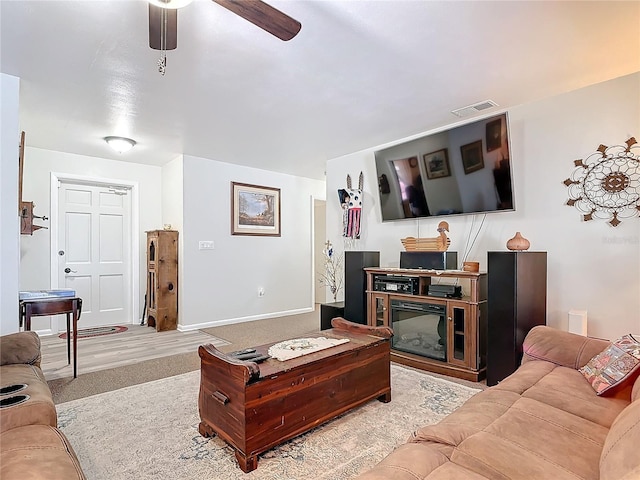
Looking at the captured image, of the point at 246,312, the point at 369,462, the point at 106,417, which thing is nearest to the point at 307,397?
the point at 369,462

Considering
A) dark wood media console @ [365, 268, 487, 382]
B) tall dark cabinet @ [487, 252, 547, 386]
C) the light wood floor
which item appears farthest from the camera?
the light wood floor

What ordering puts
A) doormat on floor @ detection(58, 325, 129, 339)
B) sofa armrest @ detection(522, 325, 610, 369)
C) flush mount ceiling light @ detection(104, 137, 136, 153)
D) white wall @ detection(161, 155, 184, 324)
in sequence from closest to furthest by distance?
sofa armrest @ detection(522, 325, 610, 369), flush mount ceiling light @ detection(104, 137, 136, 153), doormat on floor @ detection(58, 325, 129, 339), white wall @ detection(161, 155, 184, 324)

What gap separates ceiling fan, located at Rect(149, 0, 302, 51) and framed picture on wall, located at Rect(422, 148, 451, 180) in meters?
2.30

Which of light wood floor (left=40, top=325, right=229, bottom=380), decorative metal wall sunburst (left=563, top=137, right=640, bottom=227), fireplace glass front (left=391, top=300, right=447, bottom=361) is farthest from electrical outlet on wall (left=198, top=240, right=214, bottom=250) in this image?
decorative metal wall sunburst (left=563, top=137, right=640, bottom=227)

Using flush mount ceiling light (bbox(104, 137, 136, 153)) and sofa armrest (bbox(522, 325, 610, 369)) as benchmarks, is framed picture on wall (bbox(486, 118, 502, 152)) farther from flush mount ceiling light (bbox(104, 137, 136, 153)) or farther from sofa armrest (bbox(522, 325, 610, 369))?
flush mount ceiling light (bbox(104, 137, 136, 153))

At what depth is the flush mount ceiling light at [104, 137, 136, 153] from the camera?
4.16m

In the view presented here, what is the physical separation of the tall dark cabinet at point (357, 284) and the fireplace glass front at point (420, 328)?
1.25 feet

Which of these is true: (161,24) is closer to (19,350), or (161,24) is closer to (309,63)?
(309,63)

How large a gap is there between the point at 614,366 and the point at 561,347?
0.38 m

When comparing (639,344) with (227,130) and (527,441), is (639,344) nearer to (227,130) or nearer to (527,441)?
(527,441)

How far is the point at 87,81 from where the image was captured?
9.23ft

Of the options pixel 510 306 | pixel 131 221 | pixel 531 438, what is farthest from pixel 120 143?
pixel 531 438

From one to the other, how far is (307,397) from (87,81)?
287 cm


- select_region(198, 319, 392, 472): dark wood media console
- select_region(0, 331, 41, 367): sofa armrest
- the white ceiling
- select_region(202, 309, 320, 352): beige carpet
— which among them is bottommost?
select_region(202, 309, 320, 352): beige carpet
